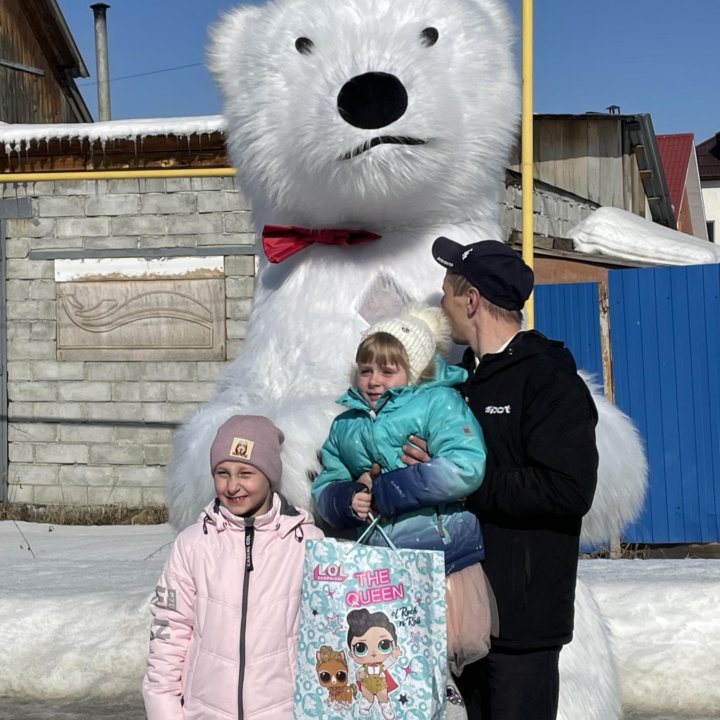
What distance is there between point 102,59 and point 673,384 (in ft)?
43.6

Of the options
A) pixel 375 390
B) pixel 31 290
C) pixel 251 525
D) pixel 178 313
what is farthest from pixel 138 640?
pixel 31 290

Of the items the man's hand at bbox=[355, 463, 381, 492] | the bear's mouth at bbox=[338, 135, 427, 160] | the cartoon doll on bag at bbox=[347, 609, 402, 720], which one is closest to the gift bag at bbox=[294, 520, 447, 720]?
the cartoon doll on bag at bbox=[347, 609, 402, 720]

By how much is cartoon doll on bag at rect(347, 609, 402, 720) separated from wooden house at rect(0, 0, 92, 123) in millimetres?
13414

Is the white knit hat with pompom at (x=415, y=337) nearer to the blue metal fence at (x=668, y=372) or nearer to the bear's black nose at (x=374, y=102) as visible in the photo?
the bear's black nose at (x=374, y=102)

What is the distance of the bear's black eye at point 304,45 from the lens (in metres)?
2.84

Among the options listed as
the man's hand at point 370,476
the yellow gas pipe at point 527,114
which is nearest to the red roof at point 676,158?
the yellow gas pipe at point 527,114

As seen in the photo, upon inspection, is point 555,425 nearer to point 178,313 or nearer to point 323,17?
point 323,17

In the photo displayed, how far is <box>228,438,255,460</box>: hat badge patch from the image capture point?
7.95 ft

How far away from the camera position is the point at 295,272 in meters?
3.01

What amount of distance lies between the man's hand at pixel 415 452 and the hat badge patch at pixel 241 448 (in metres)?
0.38

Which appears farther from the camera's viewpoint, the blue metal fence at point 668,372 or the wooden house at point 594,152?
the wooden house at point 594,152

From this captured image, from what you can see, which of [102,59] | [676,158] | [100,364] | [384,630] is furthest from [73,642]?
[676,158]

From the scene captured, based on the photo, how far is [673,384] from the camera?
21.1 ft

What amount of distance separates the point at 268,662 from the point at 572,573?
65 cm
